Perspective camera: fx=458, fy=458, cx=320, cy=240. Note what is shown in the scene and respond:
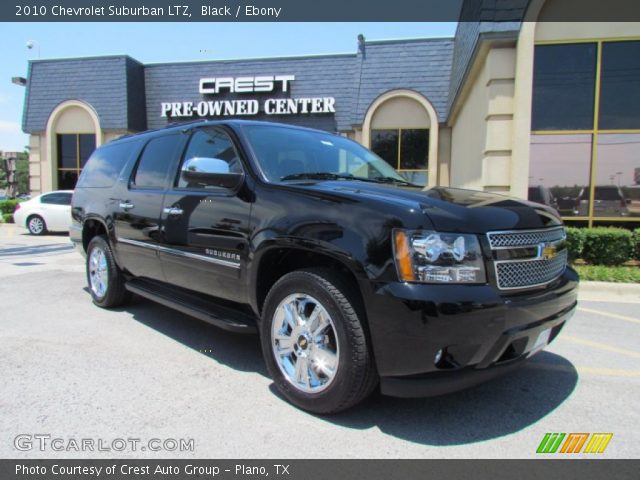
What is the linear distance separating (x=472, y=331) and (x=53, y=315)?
459cm

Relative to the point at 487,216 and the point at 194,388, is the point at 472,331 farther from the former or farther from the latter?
the point at 194,388

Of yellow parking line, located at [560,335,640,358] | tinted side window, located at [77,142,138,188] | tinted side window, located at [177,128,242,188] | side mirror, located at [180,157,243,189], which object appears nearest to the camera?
side mirror, located at [180,157,243,189]

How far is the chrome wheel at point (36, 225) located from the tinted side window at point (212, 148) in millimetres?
12549

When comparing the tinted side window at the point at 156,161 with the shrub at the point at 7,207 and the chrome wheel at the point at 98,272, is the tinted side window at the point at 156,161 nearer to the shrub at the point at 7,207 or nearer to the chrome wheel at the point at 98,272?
the chrome wheel at the point at 98,272

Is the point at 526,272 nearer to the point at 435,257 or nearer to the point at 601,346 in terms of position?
the point at 435,257

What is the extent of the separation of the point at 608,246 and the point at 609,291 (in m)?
1.39

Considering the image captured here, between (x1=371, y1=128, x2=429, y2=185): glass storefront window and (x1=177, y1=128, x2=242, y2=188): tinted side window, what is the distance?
38.1 feet

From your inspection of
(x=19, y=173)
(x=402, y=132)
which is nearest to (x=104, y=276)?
(x=402, y=132)

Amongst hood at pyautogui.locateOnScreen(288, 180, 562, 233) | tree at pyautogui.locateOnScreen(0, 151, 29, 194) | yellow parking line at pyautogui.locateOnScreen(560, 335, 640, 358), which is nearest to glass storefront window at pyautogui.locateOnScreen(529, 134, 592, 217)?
yellow parking line at pyautogui.locateOnScreen(560, 335, 640, 358)

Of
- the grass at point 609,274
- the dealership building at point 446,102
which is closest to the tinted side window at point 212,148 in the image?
the grass at point 609,274

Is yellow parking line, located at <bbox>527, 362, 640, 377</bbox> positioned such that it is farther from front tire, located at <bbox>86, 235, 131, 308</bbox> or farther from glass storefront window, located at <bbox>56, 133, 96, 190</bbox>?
glass storefront window, located at <bbox>56, 133, 96, 190</bbox>

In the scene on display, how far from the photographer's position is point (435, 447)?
8.20 feet

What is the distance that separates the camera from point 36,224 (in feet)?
46.5
